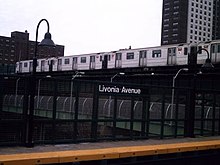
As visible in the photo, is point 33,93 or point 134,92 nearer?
point 33,93

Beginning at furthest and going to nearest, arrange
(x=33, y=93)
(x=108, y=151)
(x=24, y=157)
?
1. (x=33, y=93)
2. (x=108, y=151)
3. (x=24, y=157)

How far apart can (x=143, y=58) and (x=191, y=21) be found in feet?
360

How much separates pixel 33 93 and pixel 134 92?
148 inches

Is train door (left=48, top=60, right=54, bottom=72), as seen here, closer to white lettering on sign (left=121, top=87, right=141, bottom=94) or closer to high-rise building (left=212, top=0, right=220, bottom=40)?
white lettering on sign (left=121, top=87, right=141, bottom=94)

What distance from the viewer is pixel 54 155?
295 inches

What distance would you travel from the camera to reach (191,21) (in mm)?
147125

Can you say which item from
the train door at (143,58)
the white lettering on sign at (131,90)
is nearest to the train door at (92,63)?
the train door at (143,58)

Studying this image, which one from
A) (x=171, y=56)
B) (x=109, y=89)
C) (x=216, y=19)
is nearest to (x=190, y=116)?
(x=109, y=89)

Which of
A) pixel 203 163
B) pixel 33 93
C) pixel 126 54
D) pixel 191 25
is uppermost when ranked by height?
pixel 191 25

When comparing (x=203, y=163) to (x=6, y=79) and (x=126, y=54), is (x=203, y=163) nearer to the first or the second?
(x=6, y=79)

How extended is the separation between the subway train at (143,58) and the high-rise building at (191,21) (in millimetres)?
90315

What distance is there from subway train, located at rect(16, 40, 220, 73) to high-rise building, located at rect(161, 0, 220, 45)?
9031 cm

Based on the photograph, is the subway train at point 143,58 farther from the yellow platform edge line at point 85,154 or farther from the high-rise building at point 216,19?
the high-rise building at point 216,19

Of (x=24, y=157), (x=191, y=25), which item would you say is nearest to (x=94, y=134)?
(x=24, y=157)
